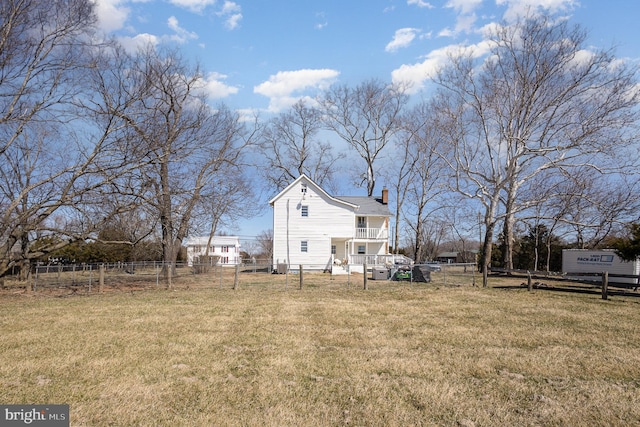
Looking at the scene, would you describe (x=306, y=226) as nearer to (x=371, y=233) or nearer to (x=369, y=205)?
(x=371, y=233)

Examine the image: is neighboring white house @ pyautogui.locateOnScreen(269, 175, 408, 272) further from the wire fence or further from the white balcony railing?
the wire fence

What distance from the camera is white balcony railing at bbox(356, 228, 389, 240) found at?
115 ft

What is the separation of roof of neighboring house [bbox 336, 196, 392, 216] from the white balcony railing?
1.38 meters

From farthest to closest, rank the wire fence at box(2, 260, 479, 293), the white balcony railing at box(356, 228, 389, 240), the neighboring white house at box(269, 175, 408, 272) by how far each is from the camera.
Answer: the white balcony railing at box(356, 228, 389, 240)
the neighboring white house at box(269, 175, 408, 272)
the wire fence at box(2, 260, 479, 293)

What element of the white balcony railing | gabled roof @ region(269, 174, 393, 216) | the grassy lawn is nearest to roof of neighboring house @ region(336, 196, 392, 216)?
gabled roof @ region(269, 174, 393, 216)

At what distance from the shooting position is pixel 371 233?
35469 mm

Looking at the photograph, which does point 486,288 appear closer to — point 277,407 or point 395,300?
point 395,300

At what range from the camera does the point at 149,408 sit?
4711 millimetres

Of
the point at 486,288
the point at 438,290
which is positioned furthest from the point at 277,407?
the point at 486,288

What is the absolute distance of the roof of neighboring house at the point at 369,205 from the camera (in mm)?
35969

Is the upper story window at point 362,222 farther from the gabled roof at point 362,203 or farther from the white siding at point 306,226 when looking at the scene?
the white siding at point 306,226

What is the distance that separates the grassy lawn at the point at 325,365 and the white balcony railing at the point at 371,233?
22595 millimetres

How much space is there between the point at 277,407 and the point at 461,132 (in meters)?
27.2

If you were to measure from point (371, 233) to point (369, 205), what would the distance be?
9.81ft
